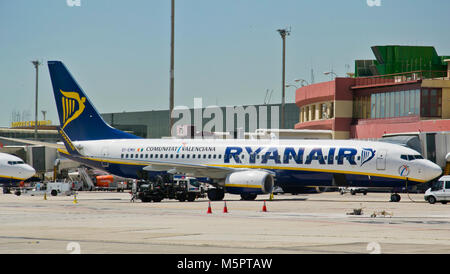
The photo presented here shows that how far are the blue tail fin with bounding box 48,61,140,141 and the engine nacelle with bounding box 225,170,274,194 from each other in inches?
542

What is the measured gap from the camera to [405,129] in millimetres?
81750

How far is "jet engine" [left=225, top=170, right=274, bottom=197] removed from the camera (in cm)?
5266

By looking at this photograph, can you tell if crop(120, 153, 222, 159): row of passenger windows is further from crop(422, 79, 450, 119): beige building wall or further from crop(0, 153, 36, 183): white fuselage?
crop(422, 79, 450, 119): beige building wall

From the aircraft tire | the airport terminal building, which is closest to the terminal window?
the airport terminal building

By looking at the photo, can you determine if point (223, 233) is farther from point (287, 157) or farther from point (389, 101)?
point (389, 101)

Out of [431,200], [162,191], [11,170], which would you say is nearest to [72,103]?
[11,170]

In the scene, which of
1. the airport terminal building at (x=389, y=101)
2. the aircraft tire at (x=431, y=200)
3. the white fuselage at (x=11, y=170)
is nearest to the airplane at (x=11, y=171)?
the white fuselage at (x=11, y=170)

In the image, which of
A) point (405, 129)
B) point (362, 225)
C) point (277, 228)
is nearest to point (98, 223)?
point (277, 228)

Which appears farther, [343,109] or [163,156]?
[343,109]

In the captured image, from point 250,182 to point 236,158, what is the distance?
4.09 m

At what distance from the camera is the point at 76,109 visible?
6369cm
